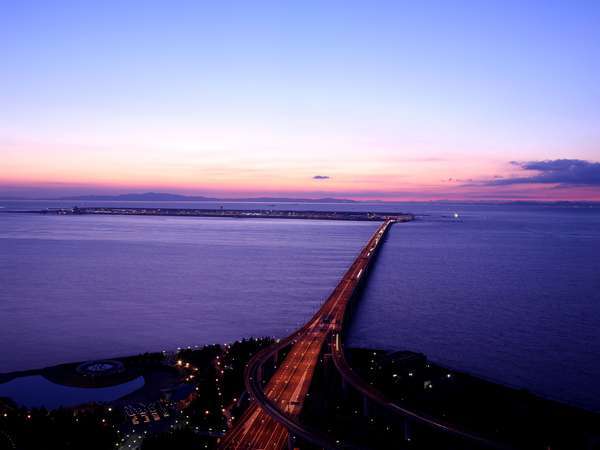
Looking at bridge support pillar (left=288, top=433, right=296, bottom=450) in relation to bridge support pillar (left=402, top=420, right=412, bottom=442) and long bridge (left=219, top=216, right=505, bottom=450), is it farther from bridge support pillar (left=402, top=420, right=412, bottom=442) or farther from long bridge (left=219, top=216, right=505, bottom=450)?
bridge support pillar (left=402, top=420, right=412, bottom=442)

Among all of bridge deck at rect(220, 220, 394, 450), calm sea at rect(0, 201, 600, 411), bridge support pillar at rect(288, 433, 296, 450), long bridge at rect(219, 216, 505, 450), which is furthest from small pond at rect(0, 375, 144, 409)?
bridge support pillar at rect(288, 433, 296, 450)

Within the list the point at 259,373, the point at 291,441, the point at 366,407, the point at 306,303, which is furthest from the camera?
the point at 306,303

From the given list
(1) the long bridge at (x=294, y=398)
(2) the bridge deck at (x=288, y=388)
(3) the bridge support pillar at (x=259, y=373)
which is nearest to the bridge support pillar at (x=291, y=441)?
(1) the long bridge at (x=294, y=398)

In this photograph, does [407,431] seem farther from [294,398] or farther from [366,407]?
[294,398]

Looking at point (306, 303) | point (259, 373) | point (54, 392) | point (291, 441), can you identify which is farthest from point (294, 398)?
point (306, 303)

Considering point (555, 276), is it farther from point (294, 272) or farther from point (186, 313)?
point (186, 313)

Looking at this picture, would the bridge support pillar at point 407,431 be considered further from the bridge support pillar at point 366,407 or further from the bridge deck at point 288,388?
the bridge deck at point 288,388
